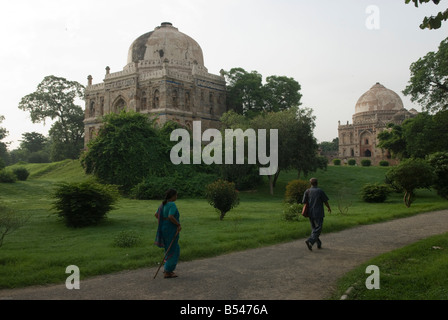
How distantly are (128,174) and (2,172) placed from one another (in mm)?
9421

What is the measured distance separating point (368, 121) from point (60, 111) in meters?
44.4

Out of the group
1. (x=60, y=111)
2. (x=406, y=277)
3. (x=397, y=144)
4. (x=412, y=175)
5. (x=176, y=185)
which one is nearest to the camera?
(x=406, y=277)

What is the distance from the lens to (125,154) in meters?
A: 24.4

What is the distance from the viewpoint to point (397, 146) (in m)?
31.6

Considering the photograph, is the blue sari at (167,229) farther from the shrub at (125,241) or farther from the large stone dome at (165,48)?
the large stone dome at (165,48)

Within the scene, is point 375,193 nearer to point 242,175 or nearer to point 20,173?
point 242,175

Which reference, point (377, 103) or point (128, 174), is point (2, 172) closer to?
point (128, 174)

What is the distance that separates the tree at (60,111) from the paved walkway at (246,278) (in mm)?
40590

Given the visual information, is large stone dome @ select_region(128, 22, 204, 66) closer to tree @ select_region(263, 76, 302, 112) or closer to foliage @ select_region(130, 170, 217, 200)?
tree @ select_region(263, 76, 302, 112)

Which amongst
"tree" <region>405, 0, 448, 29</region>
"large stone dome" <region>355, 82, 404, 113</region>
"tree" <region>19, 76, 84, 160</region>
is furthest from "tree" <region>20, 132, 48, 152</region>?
"tree" <region>405, 0, 448, 29</region>

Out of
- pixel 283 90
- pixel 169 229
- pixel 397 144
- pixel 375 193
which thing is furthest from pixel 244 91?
pixel 169 229

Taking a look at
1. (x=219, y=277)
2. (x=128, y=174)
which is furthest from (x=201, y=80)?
(x=219, y=277)

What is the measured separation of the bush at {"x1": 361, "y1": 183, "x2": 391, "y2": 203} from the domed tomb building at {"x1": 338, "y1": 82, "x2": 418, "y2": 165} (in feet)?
122
